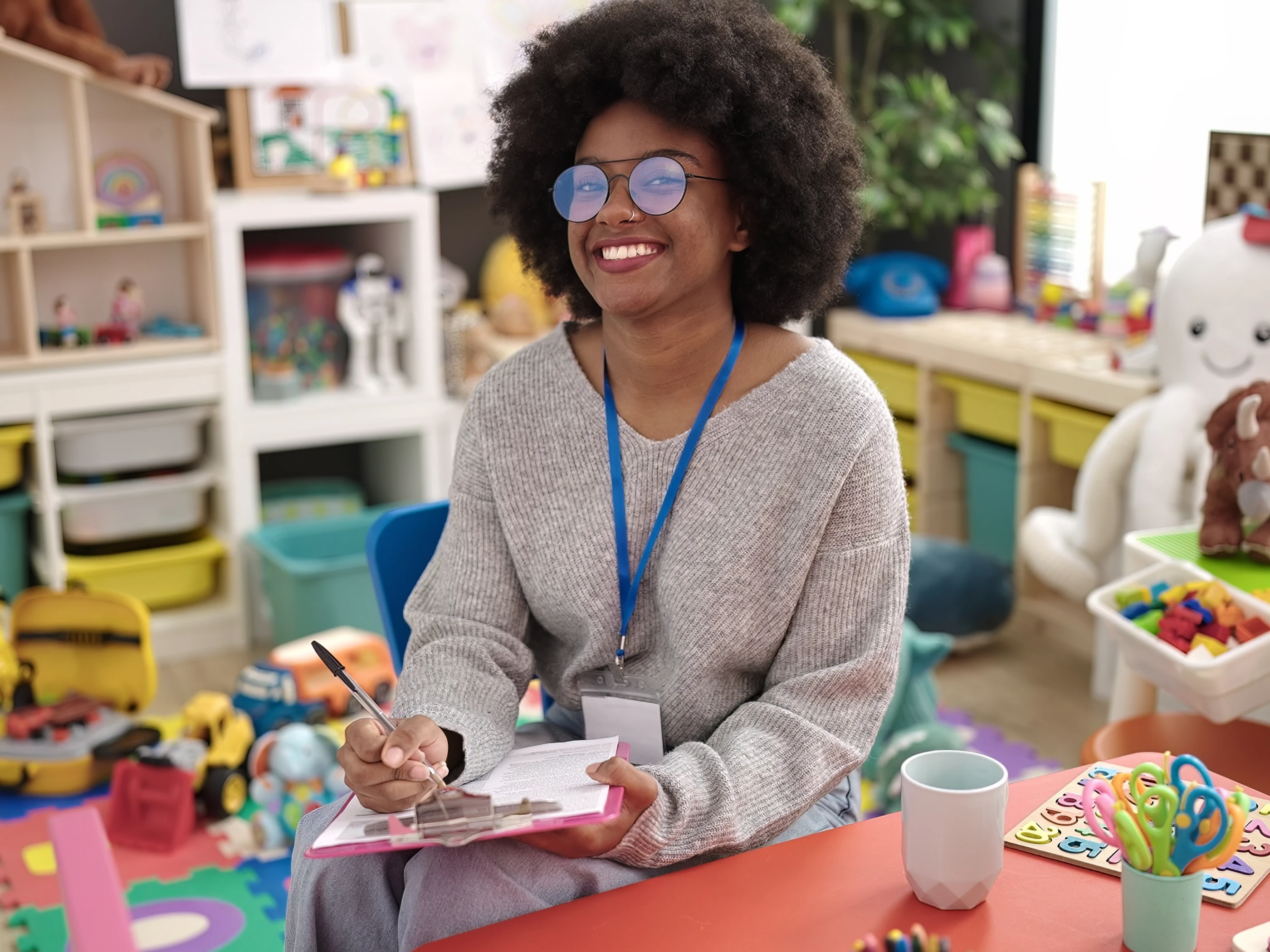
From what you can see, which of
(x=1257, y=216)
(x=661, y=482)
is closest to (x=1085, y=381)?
(x=1257, y=216)

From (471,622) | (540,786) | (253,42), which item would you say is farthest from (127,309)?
(540,786)

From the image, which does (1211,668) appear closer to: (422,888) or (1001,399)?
(422,888)

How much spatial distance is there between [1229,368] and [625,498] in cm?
144

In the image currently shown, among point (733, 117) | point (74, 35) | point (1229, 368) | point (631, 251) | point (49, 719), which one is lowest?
point (49, 719)

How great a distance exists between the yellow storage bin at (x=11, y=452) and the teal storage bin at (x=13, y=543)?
0.04m

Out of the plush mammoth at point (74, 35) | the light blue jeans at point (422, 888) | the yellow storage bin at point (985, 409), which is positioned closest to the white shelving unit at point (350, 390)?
the plush mammoth at point (74, 35)

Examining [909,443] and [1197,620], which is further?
[909,443]

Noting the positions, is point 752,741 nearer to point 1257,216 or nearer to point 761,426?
point 761,426

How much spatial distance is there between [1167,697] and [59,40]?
241cm

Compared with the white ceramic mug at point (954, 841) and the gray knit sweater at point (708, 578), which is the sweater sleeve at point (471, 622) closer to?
the gray knit sweater at point (708, 578)

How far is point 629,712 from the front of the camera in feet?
4.60

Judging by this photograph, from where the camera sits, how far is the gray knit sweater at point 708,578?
131 centimetres

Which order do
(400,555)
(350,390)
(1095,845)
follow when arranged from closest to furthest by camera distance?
(1095,845), (400,555), (350,390)

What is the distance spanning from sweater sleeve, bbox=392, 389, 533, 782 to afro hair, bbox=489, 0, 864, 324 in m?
0.26
